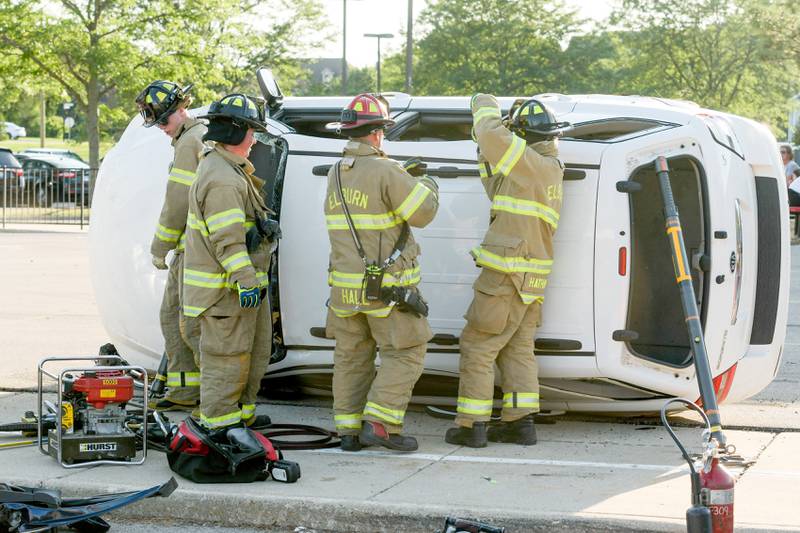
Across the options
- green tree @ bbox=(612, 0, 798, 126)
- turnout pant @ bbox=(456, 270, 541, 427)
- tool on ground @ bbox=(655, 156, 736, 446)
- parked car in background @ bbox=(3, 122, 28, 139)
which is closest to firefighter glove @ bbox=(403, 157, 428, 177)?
turnout pant @ bbox=(456, 270, 541, 427)

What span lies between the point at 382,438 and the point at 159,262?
1.79 meters

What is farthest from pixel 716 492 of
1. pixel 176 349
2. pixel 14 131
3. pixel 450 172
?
pixel 14 131

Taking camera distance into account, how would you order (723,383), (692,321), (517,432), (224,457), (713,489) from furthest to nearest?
(723,383) < (517,432) < (692,321) < (224,457) < (713,489)

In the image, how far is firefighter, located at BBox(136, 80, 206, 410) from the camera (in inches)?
268

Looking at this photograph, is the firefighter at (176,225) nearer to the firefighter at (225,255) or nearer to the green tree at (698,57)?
the firefighter at (225,255)

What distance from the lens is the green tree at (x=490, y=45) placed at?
44.3 meters

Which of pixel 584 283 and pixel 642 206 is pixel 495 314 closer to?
pixel 584 283

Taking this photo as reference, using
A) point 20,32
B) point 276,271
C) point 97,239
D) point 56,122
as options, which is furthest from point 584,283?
point 56,122

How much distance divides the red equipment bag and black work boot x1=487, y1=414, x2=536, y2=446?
1419 mm

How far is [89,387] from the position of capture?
5801mm

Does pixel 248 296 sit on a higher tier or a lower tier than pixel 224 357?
higher

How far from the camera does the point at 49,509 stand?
191 inches

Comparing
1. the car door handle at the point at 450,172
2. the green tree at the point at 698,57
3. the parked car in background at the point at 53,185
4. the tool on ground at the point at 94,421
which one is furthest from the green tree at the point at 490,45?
the tool on ground at the point at 94,421

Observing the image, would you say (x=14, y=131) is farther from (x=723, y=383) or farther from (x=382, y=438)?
(x=723, y=383)
